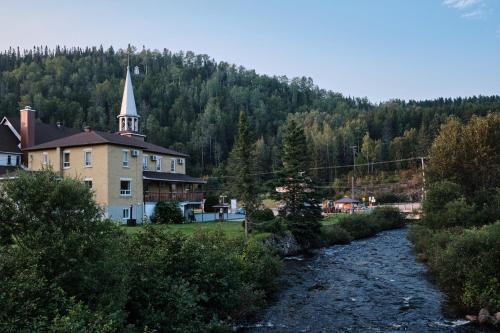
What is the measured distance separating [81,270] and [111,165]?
32906 millimetres

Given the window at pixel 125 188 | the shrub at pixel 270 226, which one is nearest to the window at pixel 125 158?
the window at pixel 125 188

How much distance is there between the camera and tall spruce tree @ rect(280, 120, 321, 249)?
40.9m

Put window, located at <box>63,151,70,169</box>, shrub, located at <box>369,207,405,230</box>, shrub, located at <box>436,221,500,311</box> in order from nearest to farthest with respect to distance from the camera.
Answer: shrub, located at <box>436,221,500,311</box>, window, located at <box>63,151,70,169</box>, shrub, located at <box>369,207,405,230</box>

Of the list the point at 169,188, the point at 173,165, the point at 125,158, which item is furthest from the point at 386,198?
the point at 125,158

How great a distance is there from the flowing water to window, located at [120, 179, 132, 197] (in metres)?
19.2

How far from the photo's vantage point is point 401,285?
26.0 metres

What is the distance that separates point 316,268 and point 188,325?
18382mm

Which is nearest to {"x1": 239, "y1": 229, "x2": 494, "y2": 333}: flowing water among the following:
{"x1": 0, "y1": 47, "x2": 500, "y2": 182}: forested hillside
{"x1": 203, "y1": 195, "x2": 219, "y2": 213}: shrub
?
{"x1": 203, "y1": 195, "x2": 219, "y2": 213}: shrub

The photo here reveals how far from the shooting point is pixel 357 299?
75.6ft

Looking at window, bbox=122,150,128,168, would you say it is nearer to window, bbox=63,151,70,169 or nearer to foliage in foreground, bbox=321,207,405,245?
window, bbox=63,151,70,169

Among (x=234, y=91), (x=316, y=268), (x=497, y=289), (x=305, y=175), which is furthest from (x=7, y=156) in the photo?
(x=234, y=91)

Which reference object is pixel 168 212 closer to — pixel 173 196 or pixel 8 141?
pixel 173 196

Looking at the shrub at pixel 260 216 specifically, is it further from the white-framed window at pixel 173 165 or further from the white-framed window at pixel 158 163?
the white-framed window at pixel 173 165

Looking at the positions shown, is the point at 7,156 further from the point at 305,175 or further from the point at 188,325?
the point at 188,325
